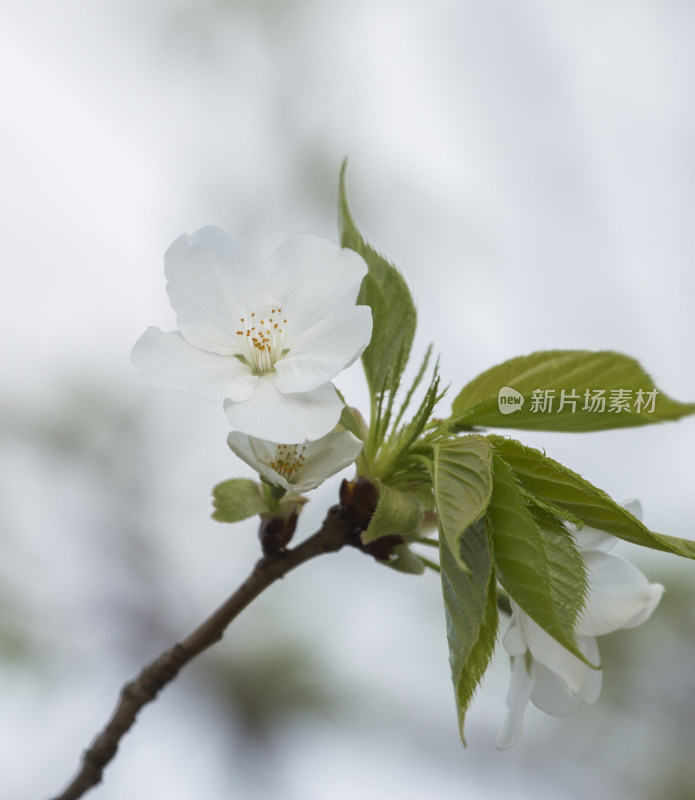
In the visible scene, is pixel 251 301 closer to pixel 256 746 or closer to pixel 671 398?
pixel 671 398

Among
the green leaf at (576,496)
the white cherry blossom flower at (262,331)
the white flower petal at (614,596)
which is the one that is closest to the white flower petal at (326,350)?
the white cherry blossom flower at (262,331)

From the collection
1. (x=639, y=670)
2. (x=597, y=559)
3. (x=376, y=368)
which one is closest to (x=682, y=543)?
(x=597, y=559)

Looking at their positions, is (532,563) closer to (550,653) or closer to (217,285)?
(550,653)

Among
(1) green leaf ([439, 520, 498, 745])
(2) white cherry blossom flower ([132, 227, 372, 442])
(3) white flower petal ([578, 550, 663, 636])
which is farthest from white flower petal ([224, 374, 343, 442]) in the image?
(3) white flower petal ([578, 550, 663, 636])

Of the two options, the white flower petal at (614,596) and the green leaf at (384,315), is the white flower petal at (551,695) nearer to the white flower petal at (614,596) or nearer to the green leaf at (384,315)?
the white flower petal at (614,596)

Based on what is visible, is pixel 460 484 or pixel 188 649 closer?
pixel 460 484

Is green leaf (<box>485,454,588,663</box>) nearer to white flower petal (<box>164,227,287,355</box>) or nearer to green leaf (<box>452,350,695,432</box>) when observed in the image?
green leaf (<box>452,350,695,432</box>)

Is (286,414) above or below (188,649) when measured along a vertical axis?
above

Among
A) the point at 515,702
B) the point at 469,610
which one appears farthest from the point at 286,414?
the point at 515,702
